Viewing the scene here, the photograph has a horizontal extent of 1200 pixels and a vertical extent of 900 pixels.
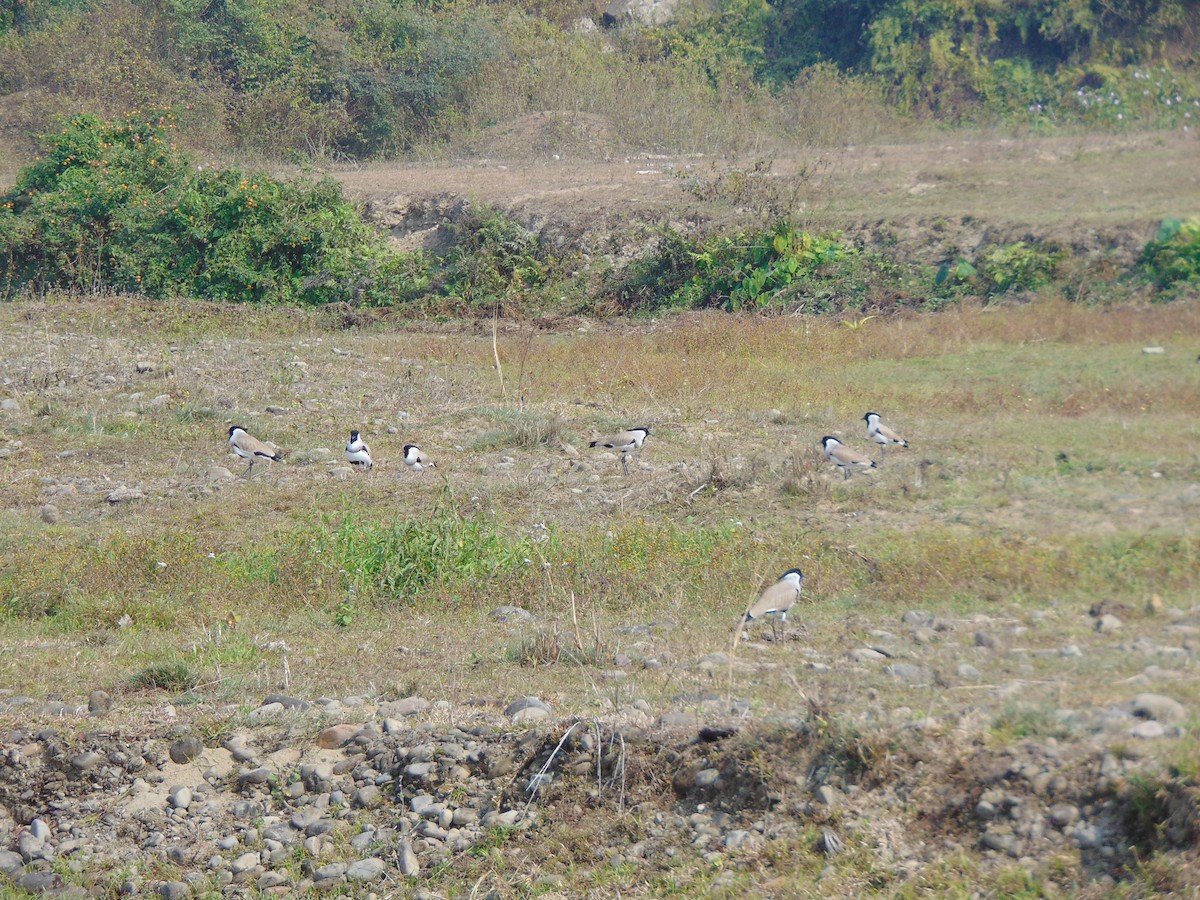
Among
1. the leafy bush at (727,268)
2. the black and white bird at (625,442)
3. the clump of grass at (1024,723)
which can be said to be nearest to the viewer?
the clump of grass at (1024,723)

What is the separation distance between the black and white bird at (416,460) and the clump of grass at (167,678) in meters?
3.63

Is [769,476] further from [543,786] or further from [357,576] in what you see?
[543,786]

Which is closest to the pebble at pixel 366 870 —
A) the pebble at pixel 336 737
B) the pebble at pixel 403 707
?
the pebble at pixel 336 737

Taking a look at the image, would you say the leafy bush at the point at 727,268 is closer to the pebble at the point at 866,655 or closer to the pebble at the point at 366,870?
the pebble at the point at 866,655

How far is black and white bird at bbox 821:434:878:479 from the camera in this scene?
7.98m

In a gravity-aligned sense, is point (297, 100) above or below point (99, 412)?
above

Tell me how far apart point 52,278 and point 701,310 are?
1007cm

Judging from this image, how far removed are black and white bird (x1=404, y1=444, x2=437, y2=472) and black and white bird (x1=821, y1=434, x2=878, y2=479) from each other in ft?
10.3

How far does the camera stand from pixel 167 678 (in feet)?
18.6

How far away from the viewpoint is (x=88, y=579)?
7.25 meters

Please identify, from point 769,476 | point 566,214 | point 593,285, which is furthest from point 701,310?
point 769,476

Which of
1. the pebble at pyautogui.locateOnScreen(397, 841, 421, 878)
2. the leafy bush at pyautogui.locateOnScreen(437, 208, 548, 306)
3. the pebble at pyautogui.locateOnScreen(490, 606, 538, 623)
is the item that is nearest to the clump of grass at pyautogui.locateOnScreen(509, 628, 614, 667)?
the pebble at pyautogui.locateOnScreen(490, 606, 538, 623)

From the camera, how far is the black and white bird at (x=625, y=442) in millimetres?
9164

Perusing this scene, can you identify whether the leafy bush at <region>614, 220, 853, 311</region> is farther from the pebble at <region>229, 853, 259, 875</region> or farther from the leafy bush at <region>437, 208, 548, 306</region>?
the pebble at <region>229, 853, 259, 875</region>
